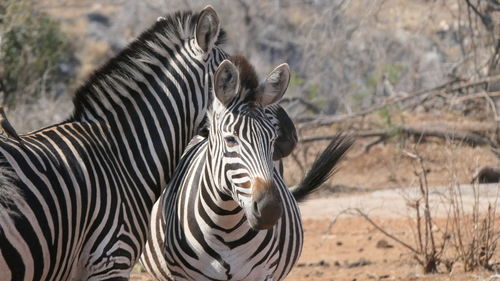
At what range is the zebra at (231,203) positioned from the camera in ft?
13.5

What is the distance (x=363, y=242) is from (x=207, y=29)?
4.74 m

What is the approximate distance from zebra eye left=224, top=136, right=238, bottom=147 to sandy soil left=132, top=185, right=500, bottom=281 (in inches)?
118

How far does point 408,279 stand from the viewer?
22.7 ft

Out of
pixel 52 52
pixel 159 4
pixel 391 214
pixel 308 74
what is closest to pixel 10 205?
pixel 391 214

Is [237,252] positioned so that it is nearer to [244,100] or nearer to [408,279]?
[244,100]

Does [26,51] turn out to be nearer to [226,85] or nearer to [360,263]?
[360,263]

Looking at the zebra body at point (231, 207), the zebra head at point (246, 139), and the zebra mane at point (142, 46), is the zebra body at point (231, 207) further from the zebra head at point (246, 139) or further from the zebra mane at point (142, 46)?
the zebra mane at point (142, 46)

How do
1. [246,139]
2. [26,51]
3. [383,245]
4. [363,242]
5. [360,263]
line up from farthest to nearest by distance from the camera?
[26,51]
[363,242]
[383,245]
[360,263]
[246,139]

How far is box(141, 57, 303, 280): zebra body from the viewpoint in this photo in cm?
411

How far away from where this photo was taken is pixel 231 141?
4.20 m

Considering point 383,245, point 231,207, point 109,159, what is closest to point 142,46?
point 109,159

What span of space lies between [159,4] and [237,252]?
57.8 ft

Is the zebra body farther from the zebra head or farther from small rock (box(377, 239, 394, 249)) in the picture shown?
small rock (box(377, 239, 394, 249))

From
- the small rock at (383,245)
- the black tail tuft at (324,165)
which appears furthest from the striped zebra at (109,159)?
the small rock at (383,245)
